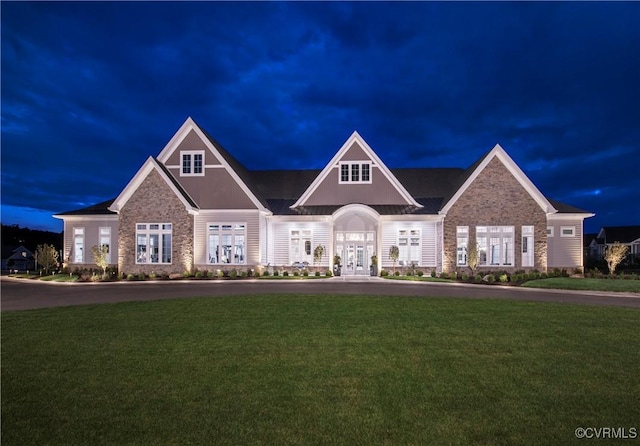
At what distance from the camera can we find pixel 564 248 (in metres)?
27.2

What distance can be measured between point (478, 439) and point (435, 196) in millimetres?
25589

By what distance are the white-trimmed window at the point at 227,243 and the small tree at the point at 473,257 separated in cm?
1364

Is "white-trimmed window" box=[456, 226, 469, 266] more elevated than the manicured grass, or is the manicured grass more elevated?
"white-trimmed window" box=[456, 226, 469, 266]

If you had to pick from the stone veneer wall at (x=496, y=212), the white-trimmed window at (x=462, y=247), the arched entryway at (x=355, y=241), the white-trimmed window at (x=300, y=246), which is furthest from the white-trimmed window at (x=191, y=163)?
the white-trimmed window at (x=462, y=247)

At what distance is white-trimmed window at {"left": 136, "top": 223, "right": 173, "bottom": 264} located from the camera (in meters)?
25.2

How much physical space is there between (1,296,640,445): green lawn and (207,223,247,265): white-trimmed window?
14.0m

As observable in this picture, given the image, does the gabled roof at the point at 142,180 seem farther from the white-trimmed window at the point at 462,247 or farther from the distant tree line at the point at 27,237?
the distant tree line at the point at 27,237

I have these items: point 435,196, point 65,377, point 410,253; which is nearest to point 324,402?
point 65,377

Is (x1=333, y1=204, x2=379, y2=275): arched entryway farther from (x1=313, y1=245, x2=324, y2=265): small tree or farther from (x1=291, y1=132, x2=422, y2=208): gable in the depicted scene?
(x1=291, y1=132, x2=422, y2=208): gable

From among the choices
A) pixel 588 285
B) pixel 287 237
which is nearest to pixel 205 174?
pixel 287 237

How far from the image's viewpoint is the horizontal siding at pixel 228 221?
83.7 ft

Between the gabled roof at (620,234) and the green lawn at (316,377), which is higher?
the gabled roof at (620,234)

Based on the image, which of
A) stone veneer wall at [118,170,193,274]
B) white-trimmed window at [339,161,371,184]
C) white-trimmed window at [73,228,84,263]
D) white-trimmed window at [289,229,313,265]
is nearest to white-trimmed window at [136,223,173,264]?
stone veneer wall at [118,170,193,274]

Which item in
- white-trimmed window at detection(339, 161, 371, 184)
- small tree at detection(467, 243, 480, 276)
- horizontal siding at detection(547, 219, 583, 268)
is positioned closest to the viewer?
small tree at detection(467, 243, 480, 276)
